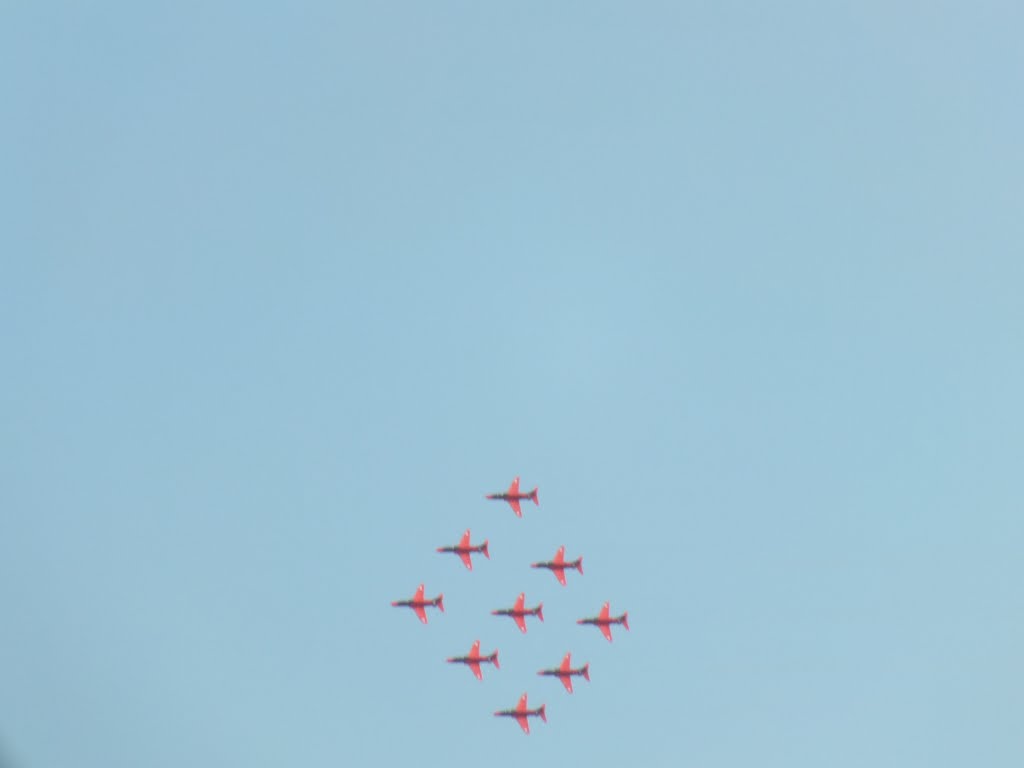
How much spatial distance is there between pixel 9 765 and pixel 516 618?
69.9 meters

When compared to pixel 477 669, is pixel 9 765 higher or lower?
lower

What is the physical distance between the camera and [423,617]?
139375mm

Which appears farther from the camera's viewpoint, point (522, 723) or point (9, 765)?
point (522, 723)

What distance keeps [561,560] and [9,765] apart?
71.7 meters

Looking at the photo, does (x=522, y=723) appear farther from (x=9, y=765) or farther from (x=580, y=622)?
(x=9, y=765)

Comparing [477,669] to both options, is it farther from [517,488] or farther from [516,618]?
[517,488]

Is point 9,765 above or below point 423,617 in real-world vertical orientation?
below

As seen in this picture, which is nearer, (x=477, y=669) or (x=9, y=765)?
(x=9, y=765)

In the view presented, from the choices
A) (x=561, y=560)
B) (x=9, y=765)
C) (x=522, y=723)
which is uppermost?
(x=561, y=560)

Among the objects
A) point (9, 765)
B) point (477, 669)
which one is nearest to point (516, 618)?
point (477, 669)

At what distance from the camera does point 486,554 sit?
140250 millimetres

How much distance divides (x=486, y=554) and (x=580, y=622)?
953 centimetres

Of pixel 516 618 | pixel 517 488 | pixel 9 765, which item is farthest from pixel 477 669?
pixel 9 765

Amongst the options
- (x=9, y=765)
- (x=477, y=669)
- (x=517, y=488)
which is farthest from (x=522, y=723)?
(x=9, y=765)
